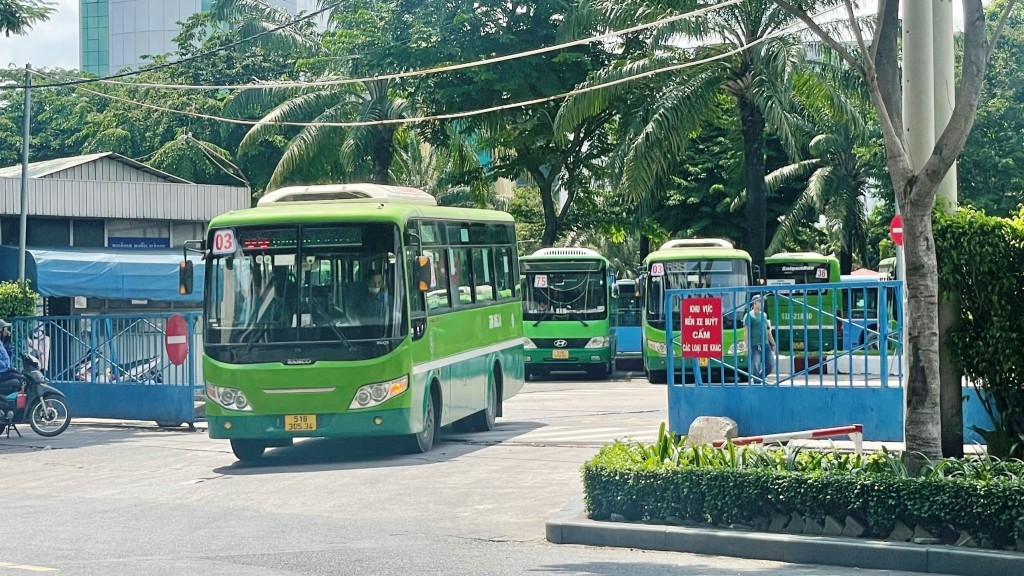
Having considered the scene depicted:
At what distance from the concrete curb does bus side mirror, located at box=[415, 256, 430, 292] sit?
539cm

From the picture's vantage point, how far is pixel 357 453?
1683cm

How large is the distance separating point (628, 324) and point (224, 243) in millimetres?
26488

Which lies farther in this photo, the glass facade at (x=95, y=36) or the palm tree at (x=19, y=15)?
the glass facade at (x=95, y=36)

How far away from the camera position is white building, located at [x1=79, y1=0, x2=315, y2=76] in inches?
6053

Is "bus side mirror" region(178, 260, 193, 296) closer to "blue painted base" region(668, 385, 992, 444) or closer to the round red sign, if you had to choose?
the round red sign

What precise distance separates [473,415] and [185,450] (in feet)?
12.3

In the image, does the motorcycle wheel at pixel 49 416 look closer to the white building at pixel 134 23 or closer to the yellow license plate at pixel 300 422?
the yellow license plate at pixel 300 422

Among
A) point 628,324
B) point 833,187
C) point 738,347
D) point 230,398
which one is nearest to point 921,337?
point 738,347

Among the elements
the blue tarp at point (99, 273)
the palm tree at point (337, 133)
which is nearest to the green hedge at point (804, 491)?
the blue tarp at point (99, 273)

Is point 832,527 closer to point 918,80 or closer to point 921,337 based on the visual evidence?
point 921,337

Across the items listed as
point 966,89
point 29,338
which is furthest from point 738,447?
point 29,338

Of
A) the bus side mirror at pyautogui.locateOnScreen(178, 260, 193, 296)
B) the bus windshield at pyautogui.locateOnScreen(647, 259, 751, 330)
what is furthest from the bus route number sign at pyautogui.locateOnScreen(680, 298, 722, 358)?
the bus windshield at pyautogui.locateOnScreen(647, 259, 751, 330)

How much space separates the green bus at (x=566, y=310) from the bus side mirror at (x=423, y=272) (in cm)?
1670

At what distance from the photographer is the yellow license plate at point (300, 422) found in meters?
15.4
